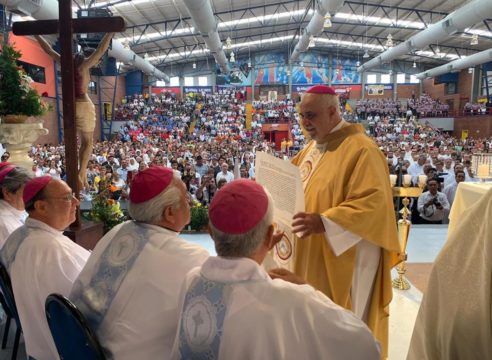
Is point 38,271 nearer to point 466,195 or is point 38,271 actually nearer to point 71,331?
point 71,331

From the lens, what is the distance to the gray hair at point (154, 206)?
1.55m

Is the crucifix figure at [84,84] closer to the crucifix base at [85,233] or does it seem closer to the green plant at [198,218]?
the crucifix base at [85,233]

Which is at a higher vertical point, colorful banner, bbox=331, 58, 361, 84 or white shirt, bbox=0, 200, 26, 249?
colorful banner, bbox=331, 58, 361, 84

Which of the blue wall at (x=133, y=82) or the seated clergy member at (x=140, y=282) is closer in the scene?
the seated clergy member at (x=140, y=282)

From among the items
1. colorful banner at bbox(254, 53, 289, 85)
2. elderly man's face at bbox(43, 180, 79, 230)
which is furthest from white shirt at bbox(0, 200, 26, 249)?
colorful banner at bbox(254, 53, 289, 85)

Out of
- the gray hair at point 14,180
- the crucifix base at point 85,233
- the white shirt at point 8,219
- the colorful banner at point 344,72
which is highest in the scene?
the colorful banner at point 344,72

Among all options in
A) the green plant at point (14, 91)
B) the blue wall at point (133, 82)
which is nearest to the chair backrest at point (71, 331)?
the green plant at point (14, 91)

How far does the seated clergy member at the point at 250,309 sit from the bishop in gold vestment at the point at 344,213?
792mm

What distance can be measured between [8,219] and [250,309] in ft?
6.85

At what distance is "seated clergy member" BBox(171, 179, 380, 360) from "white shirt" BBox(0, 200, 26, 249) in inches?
71.8

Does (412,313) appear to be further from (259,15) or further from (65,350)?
(259,15)

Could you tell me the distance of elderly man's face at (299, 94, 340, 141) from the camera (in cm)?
225

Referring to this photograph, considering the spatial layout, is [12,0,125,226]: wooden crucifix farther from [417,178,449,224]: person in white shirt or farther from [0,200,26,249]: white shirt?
[417,178,449,224]: person in white shirt

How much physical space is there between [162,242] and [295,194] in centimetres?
68
